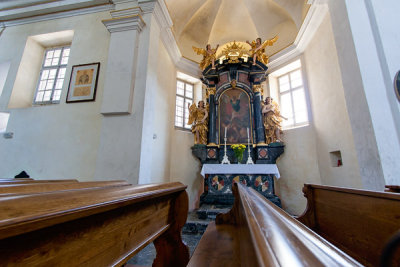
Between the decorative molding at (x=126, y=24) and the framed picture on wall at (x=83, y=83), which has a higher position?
the decorative molding at (x=126, y=24)

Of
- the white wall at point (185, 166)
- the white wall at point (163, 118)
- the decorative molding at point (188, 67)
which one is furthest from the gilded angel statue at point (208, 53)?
the white wall at point (185, 166)

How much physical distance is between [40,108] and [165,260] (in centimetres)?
429

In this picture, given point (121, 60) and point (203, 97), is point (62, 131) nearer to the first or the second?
point (121, 60)

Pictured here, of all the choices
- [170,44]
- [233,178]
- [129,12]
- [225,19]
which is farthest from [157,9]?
[233,178]

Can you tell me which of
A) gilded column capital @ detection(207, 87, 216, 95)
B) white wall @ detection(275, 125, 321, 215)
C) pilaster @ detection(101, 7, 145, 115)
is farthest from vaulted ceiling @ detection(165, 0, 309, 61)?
white wall @ detection(275, 125, 321, 215)

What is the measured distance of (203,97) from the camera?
635 cm

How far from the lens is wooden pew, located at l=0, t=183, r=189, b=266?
1.53 ft

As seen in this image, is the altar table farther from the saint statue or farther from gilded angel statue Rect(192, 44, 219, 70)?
gilded angel statue Rect(192, 44, 219, 70)

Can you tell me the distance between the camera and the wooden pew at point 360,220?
2.87ft

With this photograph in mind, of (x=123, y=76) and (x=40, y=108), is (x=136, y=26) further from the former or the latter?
(x=40, y=108)

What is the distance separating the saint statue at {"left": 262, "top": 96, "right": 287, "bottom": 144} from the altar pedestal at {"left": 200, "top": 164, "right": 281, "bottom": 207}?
45.8 inches

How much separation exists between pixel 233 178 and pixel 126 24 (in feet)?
→ 13.6

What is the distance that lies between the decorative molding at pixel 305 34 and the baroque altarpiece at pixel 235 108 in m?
0.41

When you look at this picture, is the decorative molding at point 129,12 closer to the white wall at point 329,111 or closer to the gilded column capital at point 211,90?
the gilded column capital at point 211,90
